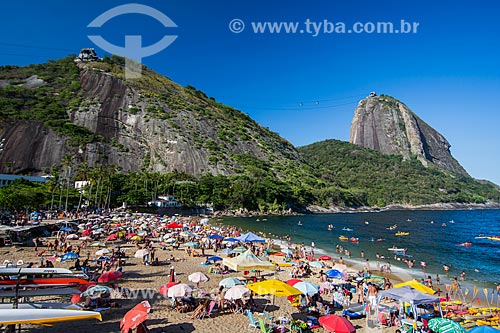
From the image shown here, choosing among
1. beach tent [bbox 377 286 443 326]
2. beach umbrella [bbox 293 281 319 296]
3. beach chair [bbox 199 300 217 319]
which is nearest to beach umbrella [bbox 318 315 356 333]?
beach umbrella [bbox 293 281 319 296]

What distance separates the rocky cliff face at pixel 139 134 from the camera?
7912 cm

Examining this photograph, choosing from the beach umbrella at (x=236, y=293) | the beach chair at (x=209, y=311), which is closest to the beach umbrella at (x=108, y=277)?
the beach chair at (x=209, y=311)

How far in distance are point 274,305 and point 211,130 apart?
103 meters

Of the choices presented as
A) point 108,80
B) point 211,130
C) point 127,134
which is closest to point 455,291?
point 127,134

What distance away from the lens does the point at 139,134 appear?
322ft

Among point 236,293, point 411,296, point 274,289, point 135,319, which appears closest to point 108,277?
point 135,319

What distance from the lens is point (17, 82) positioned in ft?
380

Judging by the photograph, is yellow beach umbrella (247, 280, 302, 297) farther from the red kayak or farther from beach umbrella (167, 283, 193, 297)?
the red kayak

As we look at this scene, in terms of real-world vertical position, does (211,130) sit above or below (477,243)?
above

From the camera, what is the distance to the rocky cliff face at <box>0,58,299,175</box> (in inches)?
3115

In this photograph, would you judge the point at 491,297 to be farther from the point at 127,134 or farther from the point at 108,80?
the point at 108,80

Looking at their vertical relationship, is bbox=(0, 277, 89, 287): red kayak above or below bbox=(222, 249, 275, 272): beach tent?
above

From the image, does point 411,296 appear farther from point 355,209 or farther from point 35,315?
point 355,209

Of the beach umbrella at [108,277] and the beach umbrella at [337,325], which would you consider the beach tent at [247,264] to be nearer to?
the beach umbrella at [108,277]
